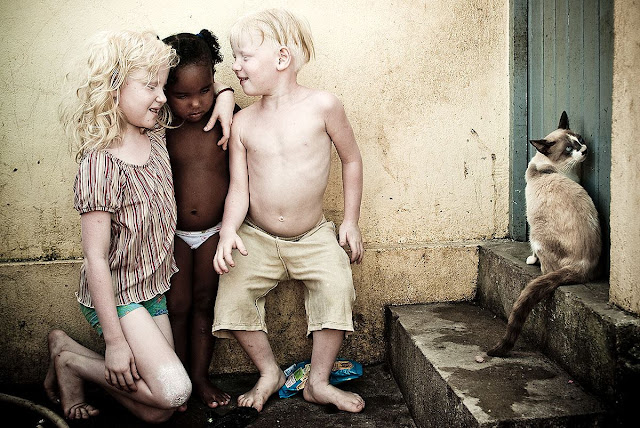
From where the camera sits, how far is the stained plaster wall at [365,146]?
2.80 metres

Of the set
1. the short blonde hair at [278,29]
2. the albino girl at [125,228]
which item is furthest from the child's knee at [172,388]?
the short blonde hair at [278,29]

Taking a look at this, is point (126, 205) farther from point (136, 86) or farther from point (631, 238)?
point (631, 238)

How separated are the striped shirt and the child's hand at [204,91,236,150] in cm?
25

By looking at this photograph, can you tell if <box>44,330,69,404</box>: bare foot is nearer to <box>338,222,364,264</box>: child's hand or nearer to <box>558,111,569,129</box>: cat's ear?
<box>338,222,364,264</box>: child's hand

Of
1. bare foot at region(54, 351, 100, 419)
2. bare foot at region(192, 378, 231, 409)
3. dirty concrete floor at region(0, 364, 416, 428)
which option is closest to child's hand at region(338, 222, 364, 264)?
dirty concrete floor at region(0, 364, 416, 428)

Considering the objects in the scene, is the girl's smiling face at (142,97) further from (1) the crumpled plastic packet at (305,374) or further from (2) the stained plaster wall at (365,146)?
(1) the crumpled plastic packet at (305,374)

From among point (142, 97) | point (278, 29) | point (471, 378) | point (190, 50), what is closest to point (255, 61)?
point (278, 29)

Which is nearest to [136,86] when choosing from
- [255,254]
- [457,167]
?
[255,254]

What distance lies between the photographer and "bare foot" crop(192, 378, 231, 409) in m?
2.54

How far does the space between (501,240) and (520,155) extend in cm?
45

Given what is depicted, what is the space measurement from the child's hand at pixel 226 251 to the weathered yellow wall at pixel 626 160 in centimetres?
138

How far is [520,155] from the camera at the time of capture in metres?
2.96

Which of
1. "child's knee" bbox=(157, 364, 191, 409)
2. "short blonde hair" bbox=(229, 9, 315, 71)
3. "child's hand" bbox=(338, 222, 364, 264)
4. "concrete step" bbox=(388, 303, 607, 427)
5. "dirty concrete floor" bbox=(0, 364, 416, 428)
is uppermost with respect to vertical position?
"short blonde hair" bbox=(229, 9, 315, 71)

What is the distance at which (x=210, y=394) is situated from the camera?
2562 mm
